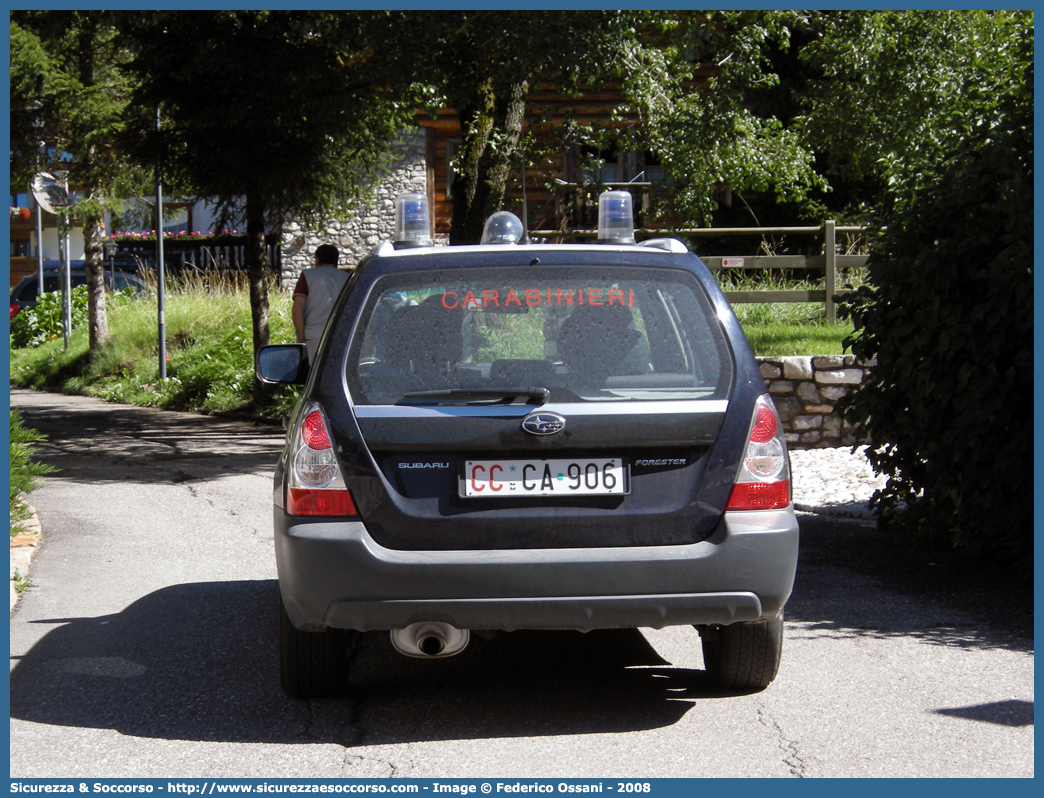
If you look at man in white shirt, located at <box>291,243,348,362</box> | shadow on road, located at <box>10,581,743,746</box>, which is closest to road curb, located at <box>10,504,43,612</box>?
shadow on road, located at <box>10,581,743,746</box>

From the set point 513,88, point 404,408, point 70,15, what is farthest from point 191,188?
point 404,408

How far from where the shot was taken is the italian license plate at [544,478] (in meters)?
3.96

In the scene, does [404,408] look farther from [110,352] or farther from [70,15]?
[110,352]

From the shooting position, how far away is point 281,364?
5.35m

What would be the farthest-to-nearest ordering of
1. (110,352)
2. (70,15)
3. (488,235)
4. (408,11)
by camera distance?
(110,352) < (70,15) < (408,11) < (488,235)

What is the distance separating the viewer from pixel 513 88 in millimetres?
11766

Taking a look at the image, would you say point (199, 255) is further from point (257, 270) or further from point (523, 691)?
point (523, 691)

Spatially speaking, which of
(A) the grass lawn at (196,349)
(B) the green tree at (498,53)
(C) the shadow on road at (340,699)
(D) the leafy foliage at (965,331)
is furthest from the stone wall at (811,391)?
(C) the shadow on road at (340,699)

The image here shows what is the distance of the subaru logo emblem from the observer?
3955 mm

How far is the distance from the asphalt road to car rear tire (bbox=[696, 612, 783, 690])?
8 cm

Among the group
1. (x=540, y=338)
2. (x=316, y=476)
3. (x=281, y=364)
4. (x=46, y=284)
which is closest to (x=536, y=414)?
(x=540, y=338)

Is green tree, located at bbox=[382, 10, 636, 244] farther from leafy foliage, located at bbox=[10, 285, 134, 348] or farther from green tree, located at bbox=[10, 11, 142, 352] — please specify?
leafy foliage, located at bbox=[10, 285, 134, 348]

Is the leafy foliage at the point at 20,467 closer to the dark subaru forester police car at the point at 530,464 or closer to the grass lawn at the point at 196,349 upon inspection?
the dark subaru forester police car at the point at 530,464
